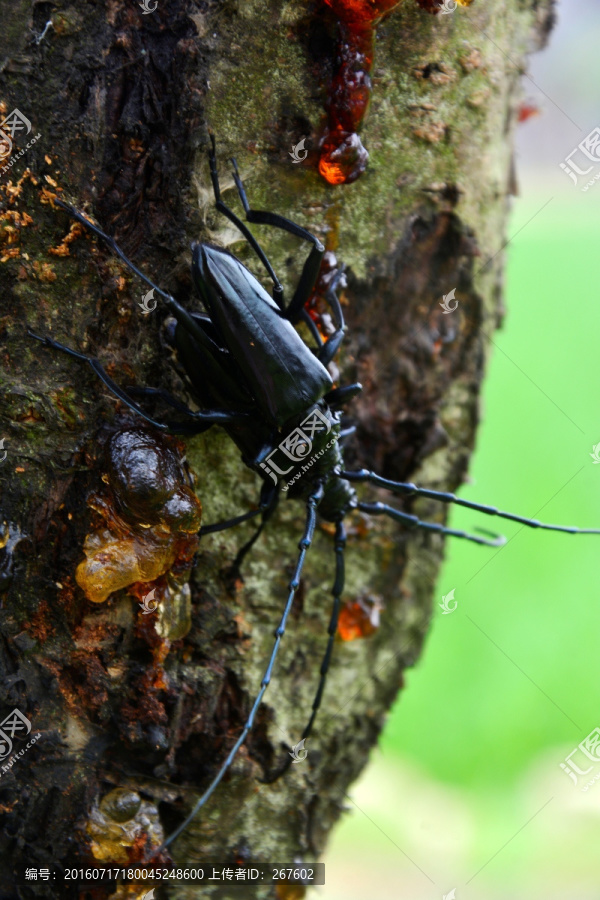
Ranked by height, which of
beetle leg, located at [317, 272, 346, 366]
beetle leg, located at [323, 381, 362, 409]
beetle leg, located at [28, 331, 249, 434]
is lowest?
beetle leg, located at [28, 331, 249, 434]

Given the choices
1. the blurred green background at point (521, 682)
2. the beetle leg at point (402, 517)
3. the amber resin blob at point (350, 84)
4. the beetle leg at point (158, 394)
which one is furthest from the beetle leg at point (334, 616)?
the blurred green background at point (521, 682)

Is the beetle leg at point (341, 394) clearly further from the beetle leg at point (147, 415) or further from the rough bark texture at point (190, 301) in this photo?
the beetle leg at point (147, 415)

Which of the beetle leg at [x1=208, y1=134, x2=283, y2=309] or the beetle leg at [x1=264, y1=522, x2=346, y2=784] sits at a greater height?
the beetle leg at [x1=208, y1=134, x2=283, y2=309]

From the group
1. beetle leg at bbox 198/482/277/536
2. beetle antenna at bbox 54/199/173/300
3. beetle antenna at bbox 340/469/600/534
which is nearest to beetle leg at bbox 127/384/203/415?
beetle antenna at bbox 54/199/173/300

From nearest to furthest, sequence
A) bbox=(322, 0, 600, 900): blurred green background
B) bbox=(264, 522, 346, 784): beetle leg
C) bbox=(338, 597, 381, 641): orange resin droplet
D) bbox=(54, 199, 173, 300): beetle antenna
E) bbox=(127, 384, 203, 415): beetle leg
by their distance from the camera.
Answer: bbox=(54, 199, 173, 300): beetle antenna → bbox=(127, 384, 203, 415): beetle leg → bbox=(264, 522, 346, 784): beetle leg → bbox=(338, 597, 381, 641): orange resin droplet → bbox=(322, 0, 600, 900): blurred green background

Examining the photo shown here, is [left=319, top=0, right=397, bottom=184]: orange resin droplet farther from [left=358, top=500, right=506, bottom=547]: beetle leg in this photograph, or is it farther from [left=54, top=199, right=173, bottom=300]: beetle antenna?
[left=358, top=500, right=506, bottom=547]: beetle leg

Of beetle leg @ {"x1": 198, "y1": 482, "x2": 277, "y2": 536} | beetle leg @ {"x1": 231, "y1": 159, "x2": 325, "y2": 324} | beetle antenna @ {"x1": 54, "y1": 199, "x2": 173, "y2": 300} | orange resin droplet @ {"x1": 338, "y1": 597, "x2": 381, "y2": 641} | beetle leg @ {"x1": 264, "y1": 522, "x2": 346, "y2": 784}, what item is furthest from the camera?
orange resin droplet @ {"x1": 338, "y1": 597, "x2": 381, "y2": 641}

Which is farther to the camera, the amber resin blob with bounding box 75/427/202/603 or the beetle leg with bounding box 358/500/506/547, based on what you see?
the beetle leg with bounding box 358/500/506/547
